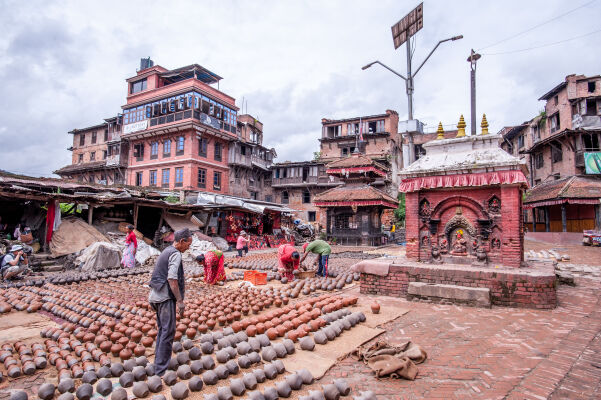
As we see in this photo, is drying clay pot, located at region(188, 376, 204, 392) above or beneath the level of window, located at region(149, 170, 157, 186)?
beneath

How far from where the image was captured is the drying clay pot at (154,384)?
3654mm

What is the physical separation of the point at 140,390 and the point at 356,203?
72.8ft

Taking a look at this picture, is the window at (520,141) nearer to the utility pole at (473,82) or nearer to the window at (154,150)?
the utility pole at (473,82)

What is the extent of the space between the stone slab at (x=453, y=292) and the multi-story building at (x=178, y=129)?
24329mm

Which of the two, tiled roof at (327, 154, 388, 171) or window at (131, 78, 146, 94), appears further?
window at (131, 78, 146, 94)

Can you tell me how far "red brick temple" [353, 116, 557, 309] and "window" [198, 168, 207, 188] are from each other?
24.1 meters

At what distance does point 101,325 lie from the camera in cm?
582

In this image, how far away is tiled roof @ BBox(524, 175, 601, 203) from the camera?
76.0 ft

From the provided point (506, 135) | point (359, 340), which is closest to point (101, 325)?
point (359, 340)

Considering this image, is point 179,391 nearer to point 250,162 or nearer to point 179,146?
point 179,146

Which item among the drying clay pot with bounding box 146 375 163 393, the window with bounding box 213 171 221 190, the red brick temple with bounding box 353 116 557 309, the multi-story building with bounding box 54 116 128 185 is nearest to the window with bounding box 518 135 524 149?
the window with bounding box 213 171 221 190

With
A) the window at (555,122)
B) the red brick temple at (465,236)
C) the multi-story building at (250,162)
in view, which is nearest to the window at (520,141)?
the window at (555,122)

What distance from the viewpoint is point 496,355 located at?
4516 millimetres

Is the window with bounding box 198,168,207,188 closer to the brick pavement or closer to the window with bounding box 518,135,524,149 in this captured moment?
the brick pavement
